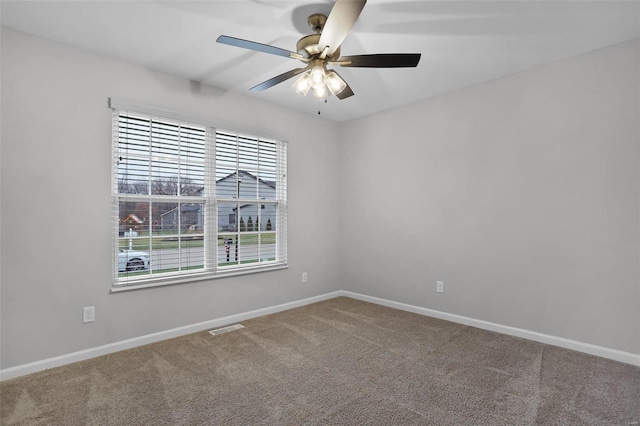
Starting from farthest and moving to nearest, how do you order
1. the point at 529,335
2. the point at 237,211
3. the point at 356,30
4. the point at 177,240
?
→ the point at 237,211, the point at 177,240, the point at 529,335, the point at 356,30

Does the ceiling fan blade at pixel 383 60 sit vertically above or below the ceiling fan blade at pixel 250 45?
below

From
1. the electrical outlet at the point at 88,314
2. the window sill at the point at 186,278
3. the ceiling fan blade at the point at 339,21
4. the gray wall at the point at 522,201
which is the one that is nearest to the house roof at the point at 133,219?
the window sill at the point at 186,278

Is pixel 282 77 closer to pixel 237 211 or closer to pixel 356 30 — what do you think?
pixel 356 30

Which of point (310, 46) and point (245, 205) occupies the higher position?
point (310, 46)

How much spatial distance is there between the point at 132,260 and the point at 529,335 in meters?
3.67

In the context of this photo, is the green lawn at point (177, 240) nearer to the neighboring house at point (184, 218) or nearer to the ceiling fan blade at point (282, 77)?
the neighboring house at point (184, 218)

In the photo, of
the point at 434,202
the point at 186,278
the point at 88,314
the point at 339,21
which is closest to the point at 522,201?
the point at 434,202

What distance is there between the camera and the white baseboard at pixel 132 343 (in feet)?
7.97

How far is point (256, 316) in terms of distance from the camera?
12.4 ft

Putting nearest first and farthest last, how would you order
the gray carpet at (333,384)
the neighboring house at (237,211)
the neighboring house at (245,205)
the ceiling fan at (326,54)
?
the ceiling fan at (326,54) < the gray carpet at (333,384) < the neighboring house at (237,211) < the neighboring house at (245,205)

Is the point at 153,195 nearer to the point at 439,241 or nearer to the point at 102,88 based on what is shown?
the point at 102,88

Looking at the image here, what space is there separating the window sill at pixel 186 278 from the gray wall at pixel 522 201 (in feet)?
4.93

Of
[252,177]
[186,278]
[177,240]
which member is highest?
[252,177]

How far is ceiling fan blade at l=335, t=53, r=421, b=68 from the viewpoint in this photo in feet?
6.59
